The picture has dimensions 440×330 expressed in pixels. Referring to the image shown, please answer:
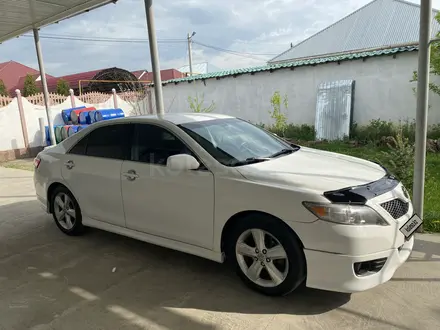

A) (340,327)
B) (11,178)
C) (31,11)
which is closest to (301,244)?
(340,327)

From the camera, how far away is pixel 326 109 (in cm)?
1145

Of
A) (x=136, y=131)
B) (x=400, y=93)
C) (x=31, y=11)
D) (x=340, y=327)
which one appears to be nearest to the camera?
(x=340, y=327)

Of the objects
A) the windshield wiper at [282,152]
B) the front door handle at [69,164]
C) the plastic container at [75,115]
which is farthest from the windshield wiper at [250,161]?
the plastic container at [75,115]

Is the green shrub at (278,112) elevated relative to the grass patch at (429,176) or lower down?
elevated

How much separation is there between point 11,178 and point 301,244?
8.23 metres

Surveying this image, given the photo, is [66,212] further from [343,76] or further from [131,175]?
[343,76]

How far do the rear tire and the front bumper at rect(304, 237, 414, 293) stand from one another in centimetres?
295

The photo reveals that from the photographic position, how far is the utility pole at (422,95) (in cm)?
374

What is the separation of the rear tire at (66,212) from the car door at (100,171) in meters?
0.19

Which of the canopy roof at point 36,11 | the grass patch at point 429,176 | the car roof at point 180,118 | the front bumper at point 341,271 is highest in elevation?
the canopy roof at point 36,11

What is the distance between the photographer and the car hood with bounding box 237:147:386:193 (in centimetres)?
279

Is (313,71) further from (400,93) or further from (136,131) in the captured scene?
(136,131)

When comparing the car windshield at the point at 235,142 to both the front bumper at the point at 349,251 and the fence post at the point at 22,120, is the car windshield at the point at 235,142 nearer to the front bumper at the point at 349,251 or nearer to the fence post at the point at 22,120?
the front bumper at the point at 349,251

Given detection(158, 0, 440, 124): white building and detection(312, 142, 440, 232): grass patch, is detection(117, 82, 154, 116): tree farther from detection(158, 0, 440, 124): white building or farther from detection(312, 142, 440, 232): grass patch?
detection(312, 142, 440, 232): grass patch
